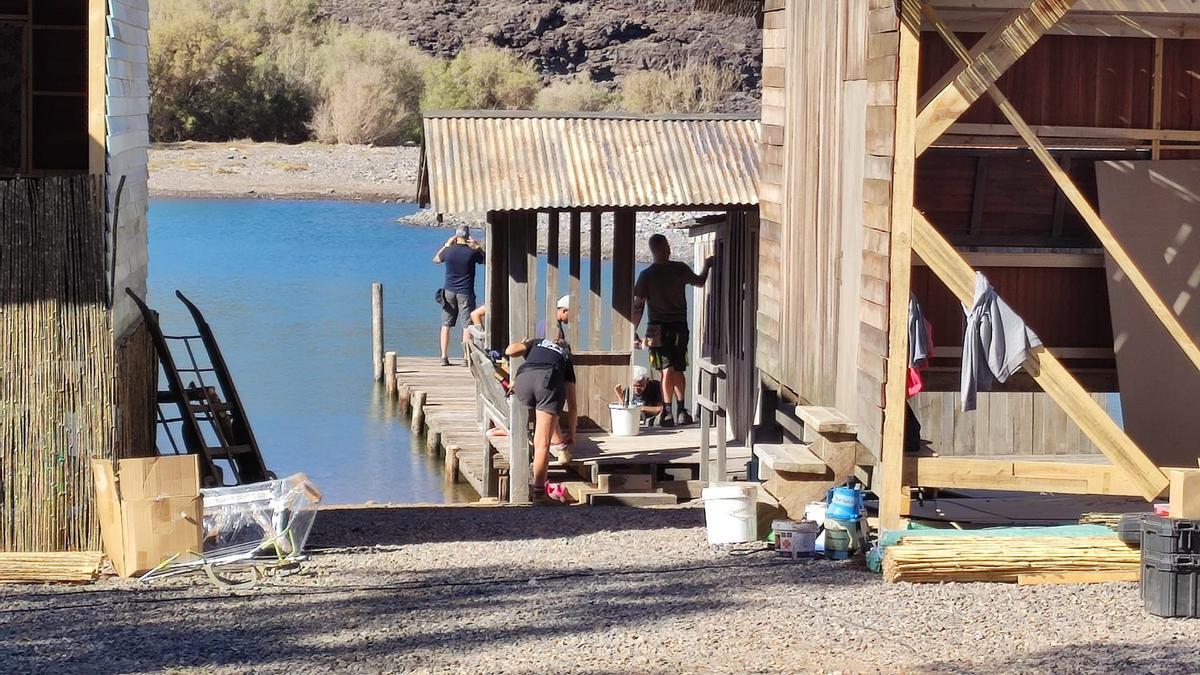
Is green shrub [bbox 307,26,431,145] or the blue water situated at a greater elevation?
green shrub [bbox 307,26,431,145]

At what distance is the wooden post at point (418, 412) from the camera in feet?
68.1

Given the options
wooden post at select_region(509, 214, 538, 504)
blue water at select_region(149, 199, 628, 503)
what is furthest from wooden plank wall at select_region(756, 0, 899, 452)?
blue water at select_region(149, 199, 628, 503)

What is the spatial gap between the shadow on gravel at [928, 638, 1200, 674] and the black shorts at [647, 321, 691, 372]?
323 inches

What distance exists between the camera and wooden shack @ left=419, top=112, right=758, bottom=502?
14609 mm

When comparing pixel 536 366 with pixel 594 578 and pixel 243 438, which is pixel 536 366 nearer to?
pixel 243 438

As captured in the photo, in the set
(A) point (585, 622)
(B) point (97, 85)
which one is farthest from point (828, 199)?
(B) point (97, 85)

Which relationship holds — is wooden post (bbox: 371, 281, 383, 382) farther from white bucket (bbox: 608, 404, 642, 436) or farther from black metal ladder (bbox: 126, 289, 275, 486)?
black metal ladder (bbox: 126, 289, 275, 486)

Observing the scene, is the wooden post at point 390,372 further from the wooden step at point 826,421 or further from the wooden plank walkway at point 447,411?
the wooden step at point 826,421

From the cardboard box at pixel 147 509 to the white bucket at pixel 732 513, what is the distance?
3.15m

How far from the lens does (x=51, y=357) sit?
9922mm

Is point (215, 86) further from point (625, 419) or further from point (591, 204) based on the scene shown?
point (591, 204)

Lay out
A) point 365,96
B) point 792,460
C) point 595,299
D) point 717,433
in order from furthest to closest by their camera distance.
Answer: point 365,96, point 595,299, point 717,433, point 792,460

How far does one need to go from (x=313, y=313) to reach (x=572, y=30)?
50.7 metres

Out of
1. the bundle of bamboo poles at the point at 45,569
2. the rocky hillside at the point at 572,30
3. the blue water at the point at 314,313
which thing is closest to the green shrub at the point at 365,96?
the blue water at the point at 314,313
